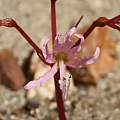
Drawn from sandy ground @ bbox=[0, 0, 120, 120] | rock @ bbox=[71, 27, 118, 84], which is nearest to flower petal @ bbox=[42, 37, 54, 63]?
sandy ground @ bbox=[0, 0, 120, 120]

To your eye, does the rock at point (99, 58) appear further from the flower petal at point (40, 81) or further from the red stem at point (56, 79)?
the flower petal at point (40, 81)

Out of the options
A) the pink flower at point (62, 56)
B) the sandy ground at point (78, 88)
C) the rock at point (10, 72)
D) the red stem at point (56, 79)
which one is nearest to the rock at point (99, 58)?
the sandy ground at point (78, 88)

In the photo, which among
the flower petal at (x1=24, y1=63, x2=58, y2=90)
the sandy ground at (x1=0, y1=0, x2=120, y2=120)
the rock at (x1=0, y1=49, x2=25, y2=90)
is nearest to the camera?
the flower petal at (x1=24, y1=63, x2=58, y2=90)

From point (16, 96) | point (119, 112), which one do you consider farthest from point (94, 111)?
point (16, 96)

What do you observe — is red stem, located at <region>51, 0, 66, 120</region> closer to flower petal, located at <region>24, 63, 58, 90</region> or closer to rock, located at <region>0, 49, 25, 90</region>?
flower petal, located at <region>24, 63, 58, 90</region>

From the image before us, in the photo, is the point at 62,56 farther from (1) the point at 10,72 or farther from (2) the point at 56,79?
(1) the point at 10,72

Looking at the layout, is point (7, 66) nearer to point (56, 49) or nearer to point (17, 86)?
point (17, 86)

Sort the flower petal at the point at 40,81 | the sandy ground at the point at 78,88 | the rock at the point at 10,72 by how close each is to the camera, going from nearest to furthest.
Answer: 1. the flower petal at the point at 40,81
2. the sandy ground at the point at 78,88
3. the rock at the point at 10,72
